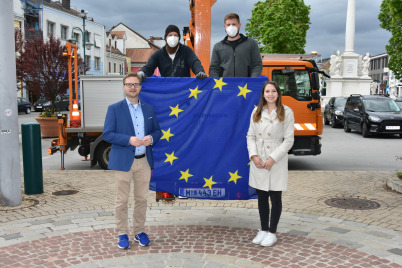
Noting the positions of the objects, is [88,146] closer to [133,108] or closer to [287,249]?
[133,108]

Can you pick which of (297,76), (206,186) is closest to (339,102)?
(297,76)

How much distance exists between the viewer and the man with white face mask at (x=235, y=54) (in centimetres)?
559

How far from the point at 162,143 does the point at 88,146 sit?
5.78m

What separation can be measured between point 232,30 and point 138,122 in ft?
5.93

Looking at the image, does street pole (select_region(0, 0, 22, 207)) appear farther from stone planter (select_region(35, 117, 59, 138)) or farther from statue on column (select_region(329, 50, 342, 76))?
statue on column (select_region(329, 50, 342, 76))

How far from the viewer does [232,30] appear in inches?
219

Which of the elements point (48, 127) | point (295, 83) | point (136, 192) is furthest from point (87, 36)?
point (136, 192)

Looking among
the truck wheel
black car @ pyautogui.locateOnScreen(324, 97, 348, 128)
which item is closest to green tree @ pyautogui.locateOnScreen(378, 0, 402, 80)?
black car @ pyautogui.locateOnScreen(324, 97, 348, 128)

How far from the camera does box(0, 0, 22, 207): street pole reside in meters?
6.68

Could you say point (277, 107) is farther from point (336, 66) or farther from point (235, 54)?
point (336, 66)

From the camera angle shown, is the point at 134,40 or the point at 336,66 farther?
the point at 134,40

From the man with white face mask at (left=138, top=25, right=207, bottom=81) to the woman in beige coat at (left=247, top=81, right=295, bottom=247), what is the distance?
1.02m

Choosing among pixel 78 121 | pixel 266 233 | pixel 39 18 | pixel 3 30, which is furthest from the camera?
pixel 39 18

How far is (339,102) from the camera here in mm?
24062
